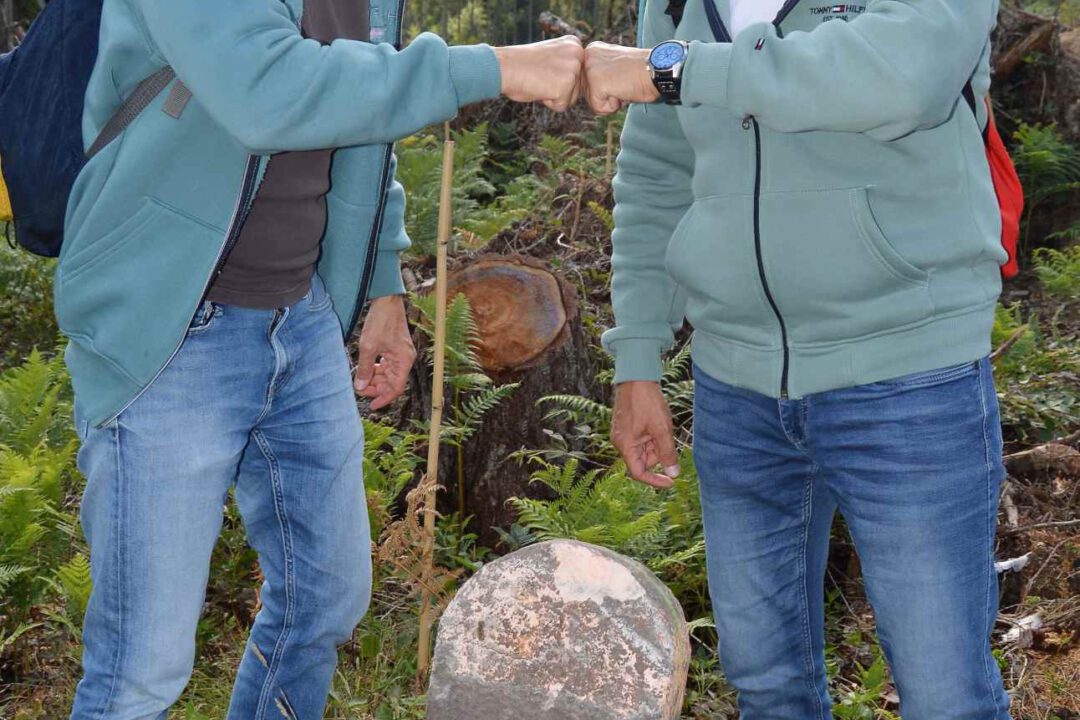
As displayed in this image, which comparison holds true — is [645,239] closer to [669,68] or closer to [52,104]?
[669,68]

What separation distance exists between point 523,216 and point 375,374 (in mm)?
3915

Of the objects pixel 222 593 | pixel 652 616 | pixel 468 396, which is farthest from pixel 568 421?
pixel 652 616

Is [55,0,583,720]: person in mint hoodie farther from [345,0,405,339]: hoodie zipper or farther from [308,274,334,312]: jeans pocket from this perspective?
[345,0,405,339]: hoodie zipper

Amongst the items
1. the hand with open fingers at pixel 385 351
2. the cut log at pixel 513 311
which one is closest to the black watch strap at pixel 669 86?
the hand with open fingers at pixel 385 351

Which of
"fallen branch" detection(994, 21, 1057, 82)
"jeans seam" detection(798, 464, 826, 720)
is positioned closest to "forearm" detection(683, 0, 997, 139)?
"jeans seam" detection(798, 464, 826, 720)

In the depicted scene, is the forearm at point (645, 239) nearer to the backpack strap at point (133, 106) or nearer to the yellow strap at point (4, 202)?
the backpack strap at point (133, 106)

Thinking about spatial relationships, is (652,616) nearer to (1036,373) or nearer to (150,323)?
(150,323)

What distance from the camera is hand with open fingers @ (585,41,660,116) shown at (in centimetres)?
211

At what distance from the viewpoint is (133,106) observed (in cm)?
204

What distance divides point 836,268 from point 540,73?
2.27 ft

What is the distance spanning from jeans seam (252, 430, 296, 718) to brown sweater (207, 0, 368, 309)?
0.35 metres

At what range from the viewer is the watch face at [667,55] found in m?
2.05

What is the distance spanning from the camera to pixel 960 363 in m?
2.08

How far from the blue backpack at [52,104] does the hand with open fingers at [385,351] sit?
39.5 inches
